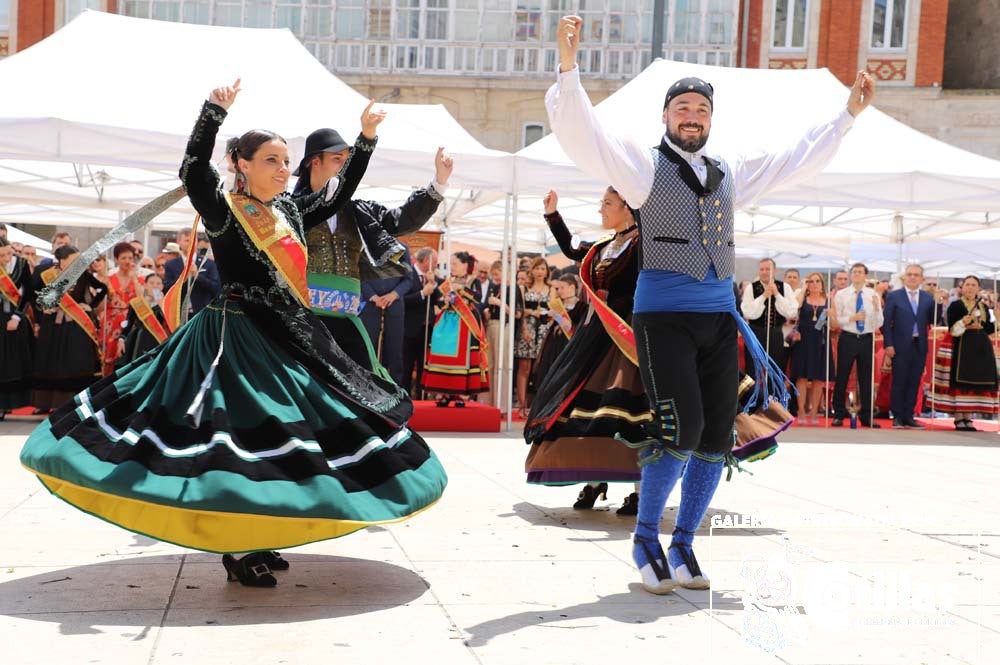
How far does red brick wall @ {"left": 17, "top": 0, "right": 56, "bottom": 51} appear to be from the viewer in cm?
2644

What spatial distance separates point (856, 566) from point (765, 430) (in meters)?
1.17

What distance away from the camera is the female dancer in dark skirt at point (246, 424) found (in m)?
3.60

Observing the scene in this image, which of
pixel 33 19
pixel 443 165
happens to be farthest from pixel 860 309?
pixel 33 19

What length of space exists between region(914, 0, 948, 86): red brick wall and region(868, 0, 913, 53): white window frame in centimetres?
29

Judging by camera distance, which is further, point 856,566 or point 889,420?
point 889,420

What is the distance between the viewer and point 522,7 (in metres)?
25.9

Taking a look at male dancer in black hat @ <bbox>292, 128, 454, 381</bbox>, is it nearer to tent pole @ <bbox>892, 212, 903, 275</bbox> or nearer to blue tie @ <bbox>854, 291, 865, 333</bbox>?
blue tie @ <bbox>854, 291, 865, 333</bbox>

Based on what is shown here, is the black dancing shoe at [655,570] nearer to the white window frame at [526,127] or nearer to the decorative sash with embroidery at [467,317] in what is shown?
the decorative sash with embroidery at [467,317]

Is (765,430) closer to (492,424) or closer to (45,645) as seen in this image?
(45,645)

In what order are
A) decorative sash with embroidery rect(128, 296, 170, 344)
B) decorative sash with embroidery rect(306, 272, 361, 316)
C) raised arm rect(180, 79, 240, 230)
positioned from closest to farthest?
raised arm rect(180, 79, 240, 230)
decorative sash with embroidery rect(306, 272, 361, 316)
decorative sash with embroidery rect(128, 296, 170, 344)

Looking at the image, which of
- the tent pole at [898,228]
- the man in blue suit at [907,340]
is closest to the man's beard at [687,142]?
the man in blue suit at [907,340]

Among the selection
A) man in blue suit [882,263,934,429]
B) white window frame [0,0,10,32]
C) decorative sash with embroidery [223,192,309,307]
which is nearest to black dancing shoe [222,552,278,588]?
decorative sash with embroidery [223,192,309,307]

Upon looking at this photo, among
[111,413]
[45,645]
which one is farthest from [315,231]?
[45,645]

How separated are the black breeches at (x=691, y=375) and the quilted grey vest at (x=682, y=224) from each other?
0.57 feet
